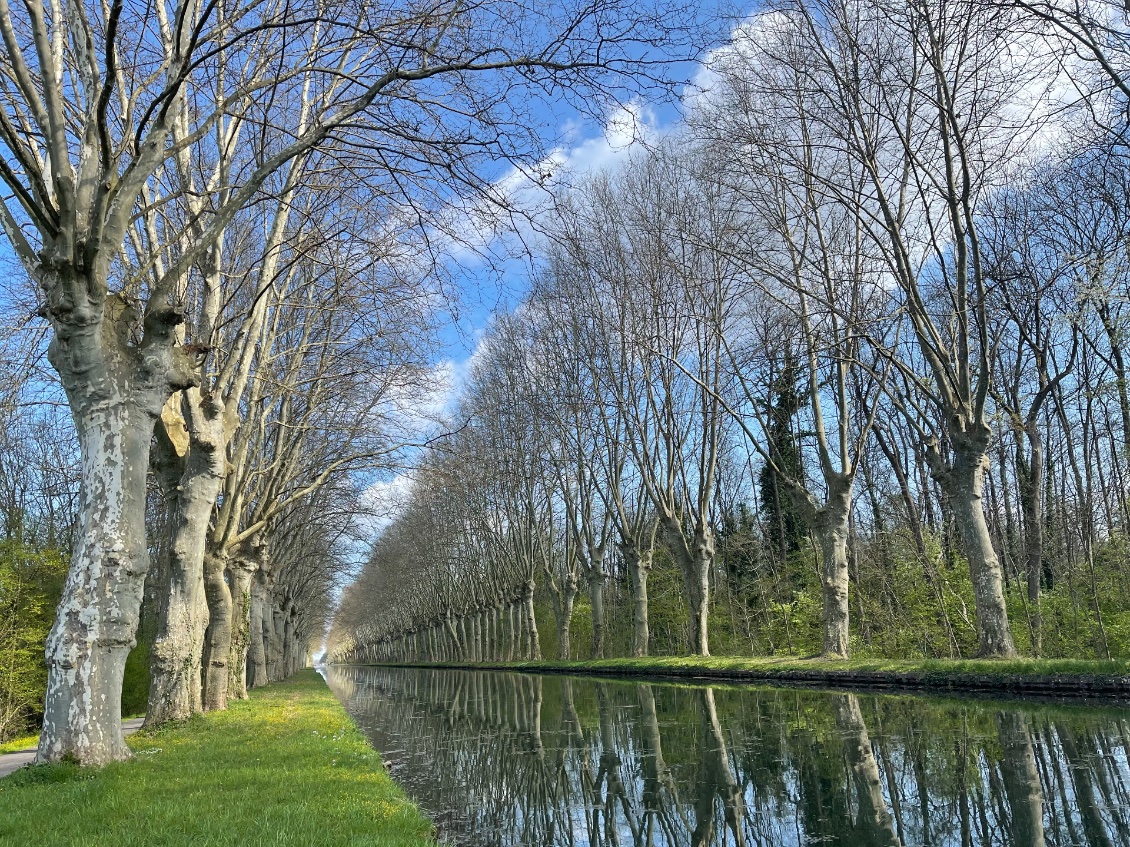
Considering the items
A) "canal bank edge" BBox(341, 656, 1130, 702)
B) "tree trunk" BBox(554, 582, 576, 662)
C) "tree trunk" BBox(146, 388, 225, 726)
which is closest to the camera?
"canal bank edge" BBox(341, 656, 1130, 702)

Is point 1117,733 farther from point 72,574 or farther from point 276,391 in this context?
point 276,391

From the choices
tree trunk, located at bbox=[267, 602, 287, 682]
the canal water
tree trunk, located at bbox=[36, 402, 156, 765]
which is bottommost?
tree trunk, located at bbox=[267, 602, 287, 682]

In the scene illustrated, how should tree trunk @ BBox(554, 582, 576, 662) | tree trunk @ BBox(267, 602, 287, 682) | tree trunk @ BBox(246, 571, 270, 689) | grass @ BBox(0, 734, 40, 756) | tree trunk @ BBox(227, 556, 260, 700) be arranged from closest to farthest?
grass @ BBox(0, 734, 40, 756) → tree trunk @ BBox(227, 556, 260, 700) → tree trunk @ BBox(246, 571, 270, 689) → tree trunk @ BBox(554, 582, 576, 662) → tree trunk @ BBox(267, 602, 287, 682)

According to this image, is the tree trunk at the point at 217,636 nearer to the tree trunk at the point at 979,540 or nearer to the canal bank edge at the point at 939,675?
the canal bank edge at the point at 939,675

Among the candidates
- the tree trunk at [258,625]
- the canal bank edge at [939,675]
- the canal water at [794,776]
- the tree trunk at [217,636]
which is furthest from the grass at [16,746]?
the canal bank edge at [939,675]

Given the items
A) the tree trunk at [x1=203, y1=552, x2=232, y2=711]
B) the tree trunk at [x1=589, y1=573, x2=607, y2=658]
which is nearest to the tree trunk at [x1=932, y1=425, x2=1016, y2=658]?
the tree trunk at [x1=203, y1=552, x2=232, y2=711]

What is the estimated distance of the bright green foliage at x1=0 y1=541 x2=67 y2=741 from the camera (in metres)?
23.0

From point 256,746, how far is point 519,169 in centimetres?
753

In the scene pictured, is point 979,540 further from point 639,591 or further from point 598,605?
point 598,605

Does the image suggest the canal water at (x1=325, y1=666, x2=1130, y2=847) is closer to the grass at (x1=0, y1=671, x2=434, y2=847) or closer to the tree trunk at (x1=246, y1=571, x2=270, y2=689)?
the grass at (x1=0, y1=671, x2=434, y2=847)

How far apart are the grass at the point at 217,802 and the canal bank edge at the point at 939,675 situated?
29.8ft

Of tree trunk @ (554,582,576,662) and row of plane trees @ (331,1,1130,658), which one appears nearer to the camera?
row of plane trees @ (331,1,1130,658)

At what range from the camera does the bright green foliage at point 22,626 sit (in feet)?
75.3

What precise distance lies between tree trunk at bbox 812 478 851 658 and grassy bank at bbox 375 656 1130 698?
67 centimetres
